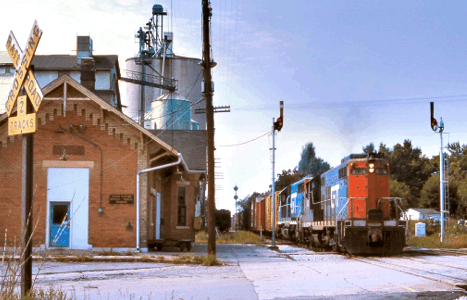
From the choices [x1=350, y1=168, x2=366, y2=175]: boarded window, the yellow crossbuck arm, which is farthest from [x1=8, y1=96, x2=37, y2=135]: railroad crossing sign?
[x1=350, y1=168, x2=366, y2=175]: boarded window

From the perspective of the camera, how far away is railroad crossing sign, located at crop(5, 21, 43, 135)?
7.80 metres

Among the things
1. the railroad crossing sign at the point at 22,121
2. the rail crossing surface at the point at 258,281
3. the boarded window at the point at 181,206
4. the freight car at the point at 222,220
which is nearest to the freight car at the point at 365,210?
the rail crossing surface at the point at 258,281

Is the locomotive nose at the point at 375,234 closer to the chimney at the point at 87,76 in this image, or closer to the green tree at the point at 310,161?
the chimney at the point at 87,76

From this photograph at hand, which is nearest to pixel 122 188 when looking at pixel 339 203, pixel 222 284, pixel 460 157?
pixel 339 203

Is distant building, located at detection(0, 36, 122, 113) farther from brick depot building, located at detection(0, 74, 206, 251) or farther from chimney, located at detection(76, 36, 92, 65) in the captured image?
brick depot building, located at detection(0, 74, 206, 251)

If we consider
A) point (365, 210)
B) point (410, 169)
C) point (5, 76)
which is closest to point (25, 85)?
point (365, 210)

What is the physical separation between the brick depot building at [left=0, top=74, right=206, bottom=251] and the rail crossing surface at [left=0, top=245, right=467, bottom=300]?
571cm

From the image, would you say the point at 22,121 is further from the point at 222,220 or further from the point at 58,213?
the point at 222,220

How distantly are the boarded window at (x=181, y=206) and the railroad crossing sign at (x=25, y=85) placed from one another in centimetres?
2475

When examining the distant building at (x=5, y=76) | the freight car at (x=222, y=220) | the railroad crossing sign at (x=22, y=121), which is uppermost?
the distant building at (x=5, y=76)

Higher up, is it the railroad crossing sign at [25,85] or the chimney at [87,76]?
the chimney at [87,76]

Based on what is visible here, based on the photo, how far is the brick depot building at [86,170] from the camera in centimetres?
2592

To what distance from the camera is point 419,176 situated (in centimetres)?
9700

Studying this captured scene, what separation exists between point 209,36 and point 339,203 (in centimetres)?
873
